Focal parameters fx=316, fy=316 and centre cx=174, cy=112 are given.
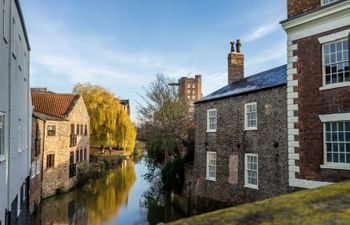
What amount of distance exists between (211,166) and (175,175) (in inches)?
232

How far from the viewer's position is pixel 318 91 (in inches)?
456

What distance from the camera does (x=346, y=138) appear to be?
10.8m

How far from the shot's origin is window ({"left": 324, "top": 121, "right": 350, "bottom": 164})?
10816 mm

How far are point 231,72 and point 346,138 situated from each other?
505 inches

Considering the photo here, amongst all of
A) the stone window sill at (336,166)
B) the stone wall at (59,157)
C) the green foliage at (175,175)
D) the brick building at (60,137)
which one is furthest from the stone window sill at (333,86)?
the stone wall at (59,157)

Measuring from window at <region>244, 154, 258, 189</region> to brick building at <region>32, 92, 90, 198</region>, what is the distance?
13.8 metres

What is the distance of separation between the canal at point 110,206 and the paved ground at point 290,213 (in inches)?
688

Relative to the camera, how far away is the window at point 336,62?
10945 mm

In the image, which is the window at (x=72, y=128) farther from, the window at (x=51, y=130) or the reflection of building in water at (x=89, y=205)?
the reflection of building in water at (x=89, y=205)

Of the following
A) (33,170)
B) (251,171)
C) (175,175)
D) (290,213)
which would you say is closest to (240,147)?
(251,171)

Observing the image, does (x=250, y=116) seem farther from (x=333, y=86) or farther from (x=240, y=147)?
(x=333, y=86)

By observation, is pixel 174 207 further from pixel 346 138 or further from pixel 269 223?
pixel 269 223

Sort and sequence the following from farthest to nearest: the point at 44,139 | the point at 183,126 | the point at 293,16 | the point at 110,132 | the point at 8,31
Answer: the point at 110,132, the point at 183,126, the point at 44,139, the point at 293,16, the point at 8,31

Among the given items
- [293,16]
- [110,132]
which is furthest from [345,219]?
[110,132]
